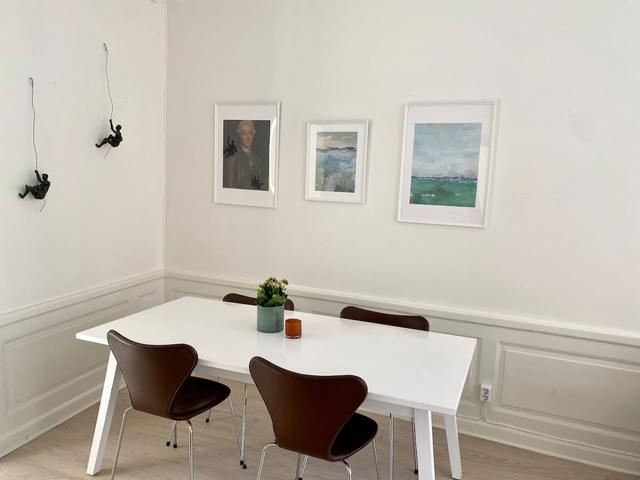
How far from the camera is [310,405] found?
6.53 feet

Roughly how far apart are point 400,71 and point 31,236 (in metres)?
2.50

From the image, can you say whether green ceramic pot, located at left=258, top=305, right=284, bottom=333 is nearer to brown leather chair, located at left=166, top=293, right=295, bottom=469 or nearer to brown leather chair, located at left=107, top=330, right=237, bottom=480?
brown leather chair, located at left=166, top=293, right=295, bottom=469

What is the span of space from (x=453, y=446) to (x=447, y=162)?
66.9 inches

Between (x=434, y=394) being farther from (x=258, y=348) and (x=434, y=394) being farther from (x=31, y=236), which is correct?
(x=31, y=236)

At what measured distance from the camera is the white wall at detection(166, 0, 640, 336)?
2.89 m

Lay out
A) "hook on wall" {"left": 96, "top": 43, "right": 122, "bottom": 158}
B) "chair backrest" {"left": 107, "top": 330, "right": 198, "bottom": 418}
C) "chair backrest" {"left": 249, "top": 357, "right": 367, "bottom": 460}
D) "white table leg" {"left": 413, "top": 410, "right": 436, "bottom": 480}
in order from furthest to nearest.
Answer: "hook on wall" {"left": 96, "top": 43, "right": 122, "bottom": 158} → "chair backrest" {"left": 107, "top": 330, "right": 198, "bottom": 418} → "white table leg" {"left": 413, "top": 410, "right": 436, "bottom": 480} → "chair backrest" {"left": 249, "top": 357, "right": 367, "bottom": 460}

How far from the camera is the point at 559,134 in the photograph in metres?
2.96

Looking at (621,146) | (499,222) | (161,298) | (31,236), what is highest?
(621,146)

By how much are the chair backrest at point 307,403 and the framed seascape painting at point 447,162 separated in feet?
5.45

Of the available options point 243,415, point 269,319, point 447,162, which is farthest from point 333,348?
point 447,162

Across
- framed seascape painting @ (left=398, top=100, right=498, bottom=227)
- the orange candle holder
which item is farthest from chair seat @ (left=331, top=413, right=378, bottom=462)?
framed seascape painting @ (left=398, top=100, right=498, bottom=227)

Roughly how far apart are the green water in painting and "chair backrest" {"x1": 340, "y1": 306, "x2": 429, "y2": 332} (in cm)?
81

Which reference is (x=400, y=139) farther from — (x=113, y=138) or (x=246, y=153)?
(x=113, y=138)

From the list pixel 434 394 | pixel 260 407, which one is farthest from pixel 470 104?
pixel 260 407
